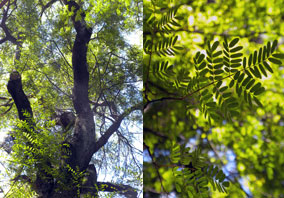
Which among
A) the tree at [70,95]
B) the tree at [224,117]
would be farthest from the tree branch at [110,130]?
the tree at [224,117]

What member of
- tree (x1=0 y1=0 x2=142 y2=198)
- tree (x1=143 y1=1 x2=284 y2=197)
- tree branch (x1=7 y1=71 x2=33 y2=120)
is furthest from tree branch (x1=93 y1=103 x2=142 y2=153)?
tree branch (x1=7 y1=71 x2=33 y2=120)

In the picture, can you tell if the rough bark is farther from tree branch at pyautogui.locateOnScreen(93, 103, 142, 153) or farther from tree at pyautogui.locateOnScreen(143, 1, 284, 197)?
tree at pyautogui.locateOnScreen(143, 1, 284, 197)

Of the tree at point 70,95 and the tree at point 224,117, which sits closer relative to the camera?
the tree at point 70,95

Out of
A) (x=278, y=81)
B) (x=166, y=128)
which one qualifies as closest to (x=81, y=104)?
(x=166, y=128)

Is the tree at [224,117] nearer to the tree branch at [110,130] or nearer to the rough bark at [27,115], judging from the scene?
the tree branch at [110,130]

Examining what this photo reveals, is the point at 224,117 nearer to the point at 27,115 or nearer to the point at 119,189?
the point at 119,189


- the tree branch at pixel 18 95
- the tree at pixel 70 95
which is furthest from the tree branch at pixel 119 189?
the tree branch at pixel 18 95

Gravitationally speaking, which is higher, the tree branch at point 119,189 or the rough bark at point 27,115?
the rough bark at point 27,115

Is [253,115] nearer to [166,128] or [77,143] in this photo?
[166,128]

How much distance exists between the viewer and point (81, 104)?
40.6 inches

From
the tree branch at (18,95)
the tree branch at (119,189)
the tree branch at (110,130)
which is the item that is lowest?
the tree branch at (119,189)

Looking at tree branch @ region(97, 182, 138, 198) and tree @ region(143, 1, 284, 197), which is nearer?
tree branch @ region(97, 182, 138, 198)

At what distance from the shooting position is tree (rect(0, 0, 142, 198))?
38.4 inches

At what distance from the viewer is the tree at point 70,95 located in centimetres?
97
